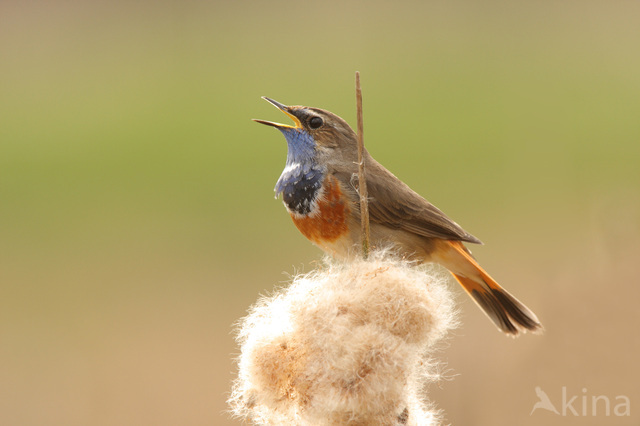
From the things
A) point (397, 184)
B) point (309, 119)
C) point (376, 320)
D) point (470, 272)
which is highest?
point (309, 119)

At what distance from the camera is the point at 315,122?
3.24 m

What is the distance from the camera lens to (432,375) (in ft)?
6.96

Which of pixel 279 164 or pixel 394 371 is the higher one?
pixel 279 164

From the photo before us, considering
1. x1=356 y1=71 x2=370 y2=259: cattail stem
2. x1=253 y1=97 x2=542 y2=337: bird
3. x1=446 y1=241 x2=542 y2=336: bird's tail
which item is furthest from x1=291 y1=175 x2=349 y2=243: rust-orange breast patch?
x1=356 y1=71 x2=370 y2=259: cattail stem

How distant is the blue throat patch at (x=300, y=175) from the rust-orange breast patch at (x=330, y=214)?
0.04 meters

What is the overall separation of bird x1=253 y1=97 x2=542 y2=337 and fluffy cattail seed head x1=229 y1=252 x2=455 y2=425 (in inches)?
34.2

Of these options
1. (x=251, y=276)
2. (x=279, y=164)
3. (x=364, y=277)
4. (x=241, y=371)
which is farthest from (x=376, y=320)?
(x=279, y=164)

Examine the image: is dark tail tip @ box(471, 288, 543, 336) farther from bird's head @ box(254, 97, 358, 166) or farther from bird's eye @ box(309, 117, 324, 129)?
bird's eye @ box(309, 117, 324, 129)

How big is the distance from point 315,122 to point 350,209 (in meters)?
0.47

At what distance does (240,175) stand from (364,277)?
806 centimetres

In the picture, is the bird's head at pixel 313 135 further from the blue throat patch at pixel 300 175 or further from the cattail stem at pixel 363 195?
the cattail stem at pixel 363 195

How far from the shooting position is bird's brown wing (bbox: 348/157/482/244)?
3207mm

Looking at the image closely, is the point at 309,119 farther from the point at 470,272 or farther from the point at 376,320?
the point at 376,320

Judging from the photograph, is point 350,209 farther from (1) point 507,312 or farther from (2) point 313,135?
(1) point 507,312
